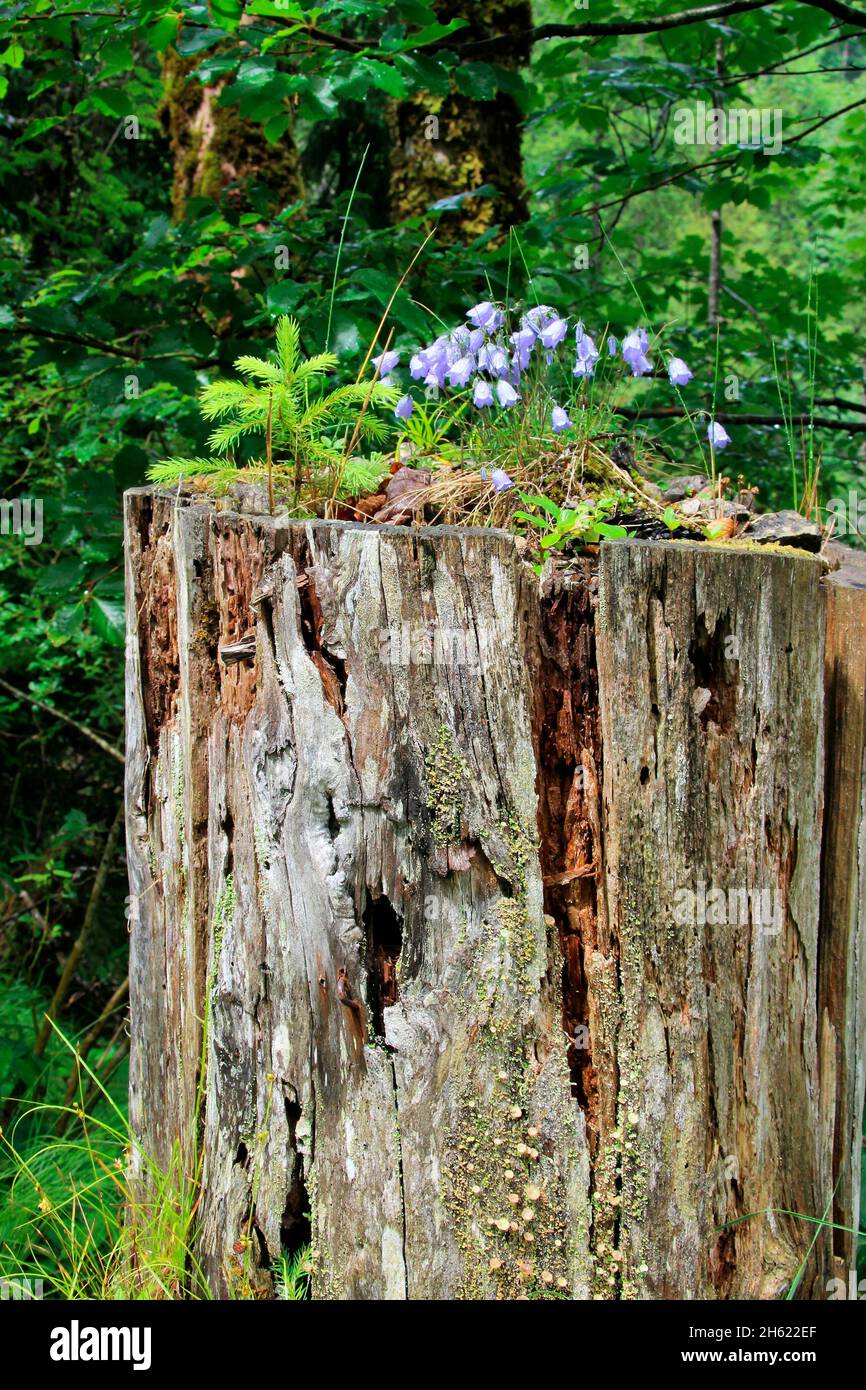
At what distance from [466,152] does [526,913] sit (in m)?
4.11

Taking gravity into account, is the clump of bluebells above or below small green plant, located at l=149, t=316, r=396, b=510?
above

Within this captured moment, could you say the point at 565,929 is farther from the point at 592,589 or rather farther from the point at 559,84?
the point at 559,84

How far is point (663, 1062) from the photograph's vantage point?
1.93 meters

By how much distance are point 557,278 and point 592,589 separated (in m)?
2.08

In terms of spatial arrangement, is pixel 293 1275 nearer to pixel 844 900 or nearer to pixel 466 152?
pixel 844 900

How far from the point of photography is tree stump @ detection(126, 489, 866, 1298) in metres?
1.91

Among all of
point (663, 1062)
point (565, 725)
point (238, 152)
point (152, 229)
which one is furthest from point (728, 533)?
point (238, 152)

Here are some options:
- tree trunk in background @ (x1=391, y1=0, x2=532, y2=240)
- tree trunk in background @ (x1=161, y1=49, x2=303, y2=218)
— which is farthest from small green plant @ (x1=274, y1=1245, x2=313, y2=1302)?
tree trunk in background @ (x1=161, y1=49, x2=303, y2=218)

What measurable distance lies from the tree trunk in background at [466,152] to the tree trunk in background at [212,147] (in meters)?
0.88

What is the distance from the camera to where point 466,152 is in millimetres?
4859

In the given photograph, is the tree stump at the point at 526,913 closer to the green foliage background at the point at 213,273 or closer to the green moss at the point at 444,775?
the green moss at the point at 444,775

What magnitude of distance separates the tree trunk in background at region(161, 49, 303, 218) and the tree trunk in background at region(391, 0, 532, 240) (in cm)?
88

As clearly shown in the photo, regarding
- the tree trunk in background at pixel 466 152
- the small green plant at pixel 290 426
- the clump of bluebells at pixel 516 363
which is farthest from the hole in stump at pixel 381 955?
the tree trunk in background at pixel 466 152

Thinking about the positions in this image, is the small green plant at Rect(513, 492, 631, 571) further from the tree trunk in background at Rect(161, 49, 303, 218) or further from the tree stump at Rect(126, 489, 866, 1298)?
the tree trunk in background at Rect(161, 49, 303, 218)
